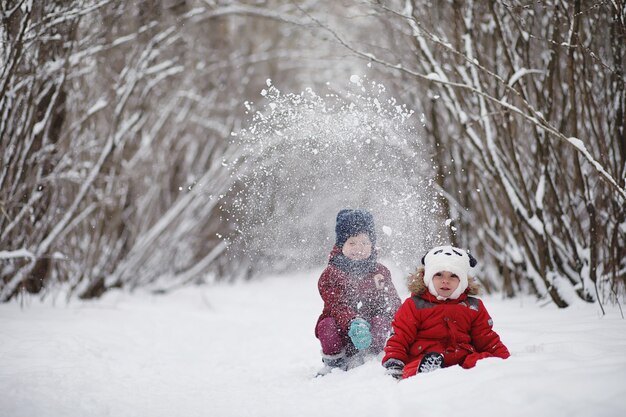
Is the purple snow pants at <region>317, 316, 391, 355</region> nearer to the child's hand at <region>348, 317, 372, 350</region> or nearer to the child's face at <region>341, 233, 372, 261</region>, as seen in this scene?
the child's hand at <region>348, 317, 372, 350</region>

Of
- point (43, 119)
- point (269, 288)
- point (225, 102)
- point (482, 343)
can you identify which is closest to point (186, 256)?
point (269, 288)

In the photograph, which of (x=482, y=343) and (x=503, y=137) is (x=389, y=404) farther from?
(x=503, y=137)

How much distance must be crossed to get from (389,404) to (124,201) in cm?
510

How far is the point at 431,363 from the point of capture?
234 cm

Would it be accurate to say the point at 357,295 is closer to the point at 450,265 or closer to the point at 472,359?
the point at 450,265

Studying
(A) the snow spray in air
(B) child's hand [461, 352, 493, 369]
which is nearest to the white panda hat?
(B) child's hand [461, 352, 493, 369]

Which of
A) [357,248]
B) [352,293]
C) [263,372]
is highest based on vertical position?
[357,248]

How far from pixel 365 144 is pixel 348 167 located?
251 mm

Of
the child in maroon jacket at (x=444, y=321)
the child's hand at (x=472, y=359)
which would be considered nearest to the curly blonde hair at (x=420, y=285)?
the child in maroon jacket at (x=444, y=321)

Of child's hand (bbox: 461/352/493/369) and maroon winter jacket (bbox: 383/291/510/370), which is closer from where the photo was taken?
child's hand (bbox: 461/352/493/369)

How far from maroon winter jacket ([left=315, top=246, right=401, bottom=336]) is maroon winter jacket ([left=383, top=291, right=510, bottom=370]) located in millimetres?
498

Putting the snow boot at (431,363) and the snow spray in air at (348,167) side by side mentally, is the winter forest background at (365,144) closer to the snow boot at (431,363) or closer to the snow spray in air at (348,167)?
the snow spray in air at (348,167)

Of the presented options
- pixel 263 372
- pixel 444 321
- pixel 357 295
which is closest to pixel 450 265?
pixel 444 321

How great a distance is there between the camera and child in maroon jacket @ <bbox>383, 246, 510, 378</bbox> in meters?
2.44
